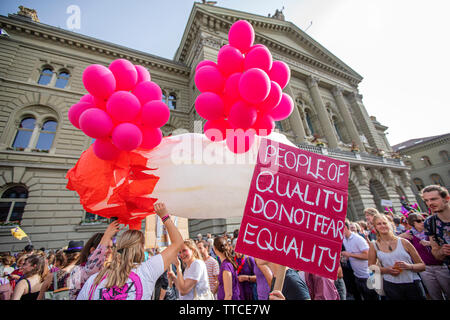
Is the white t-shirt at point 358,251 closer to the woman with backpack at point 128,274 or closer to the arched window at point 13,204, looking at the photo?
the woman with backpack at point 128,274

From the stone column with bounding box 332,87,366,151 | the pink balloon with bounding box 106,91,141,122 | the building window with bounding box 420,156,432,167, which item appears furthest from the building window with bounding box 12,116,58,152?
the building window with bounding box 420,156,432,167

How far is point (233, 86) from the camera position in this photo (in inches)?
77.9

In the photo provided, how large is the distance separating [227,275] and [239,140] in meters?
1.95

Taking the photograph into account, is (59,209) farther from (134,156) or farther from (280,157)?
(280,157)

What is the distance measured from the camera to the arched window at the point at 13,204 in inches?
349

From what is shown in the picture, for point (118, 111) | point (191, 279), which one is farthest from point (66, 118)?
point (191, 279)

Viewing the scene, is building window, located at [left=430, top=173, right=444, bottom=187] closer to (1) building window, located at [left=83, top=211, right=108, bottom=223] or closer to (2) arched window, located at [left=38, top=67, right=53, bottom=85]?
(1) building window, located at [left=83, top=211, right=108, bottom=223]

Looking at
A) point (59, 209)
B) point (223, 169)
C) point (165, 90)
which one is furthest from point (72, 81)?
point (223, 169)

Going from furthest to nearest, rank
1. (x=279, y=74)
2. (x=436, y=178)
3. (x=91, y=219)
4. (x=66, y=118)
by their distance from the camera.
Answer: (x=436, y=178) < (x=66, y=118) < (x=91, y=219) < (x=279, y=74)

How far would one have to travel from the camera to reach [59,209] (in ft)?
31.1

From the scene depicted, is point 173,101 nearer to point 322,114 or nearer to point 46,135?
point 46,135

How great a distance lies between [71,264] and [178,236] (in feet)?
6.45

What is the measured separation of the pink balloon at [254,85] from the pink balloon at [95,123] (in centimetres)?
131

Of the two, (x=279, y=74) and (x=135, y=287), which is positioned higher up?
(x=279, y=74)
